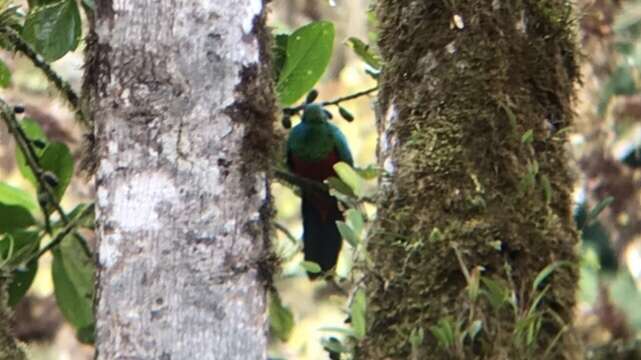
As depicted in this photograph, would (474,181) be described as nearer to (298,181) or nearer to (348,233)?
(348,233)

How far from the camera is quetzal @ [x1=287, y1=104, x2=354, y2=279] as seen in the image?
12.7 ft

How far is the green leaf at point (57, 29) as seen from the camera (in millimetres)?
2740

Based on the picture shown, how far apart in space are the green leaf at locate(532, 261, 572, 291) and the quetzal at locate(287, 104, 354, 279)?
1647 millimetres

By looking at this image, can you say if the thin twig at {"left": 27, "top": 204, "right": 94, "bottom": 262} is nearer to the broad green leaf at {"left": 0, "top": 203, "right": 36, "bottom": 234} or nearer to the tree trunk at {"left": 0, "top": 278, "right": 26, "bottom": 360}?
the broad green leaf at {"left": 0, "top": 203, "right": 36, "bottom": 234}

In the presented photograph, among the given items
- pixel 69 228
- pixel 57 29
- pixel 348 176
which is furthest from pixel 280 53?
pixel 348 176

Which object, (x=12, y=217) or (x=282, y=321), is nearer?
(x=12, y=217)

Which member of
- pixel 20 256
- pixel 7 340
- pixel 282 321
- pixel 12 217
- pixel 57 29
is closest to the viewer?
pixel 7 340

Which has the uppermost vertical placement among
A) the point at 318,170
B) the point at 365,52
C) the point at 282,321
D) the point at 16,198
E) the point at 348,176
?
the point at 318,170

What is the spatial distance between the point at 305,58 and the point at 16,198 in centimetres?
88

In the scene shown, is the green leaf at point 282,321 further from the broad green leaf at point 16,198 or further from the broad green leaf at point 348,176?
the broad green leaf at point 348,176

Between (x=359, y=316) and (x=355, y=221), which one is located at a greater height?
(x=355, y=221)

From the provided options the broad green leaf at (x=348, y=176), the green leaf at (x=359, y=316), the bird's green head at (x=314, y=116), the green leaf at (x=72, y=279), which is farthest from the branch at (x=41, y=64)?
the green leaf at (x=359, y=316)

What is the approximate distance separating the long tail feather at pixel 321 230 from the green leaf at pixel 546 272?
174 centimetres

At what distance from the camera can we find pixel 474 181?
7.07ft
